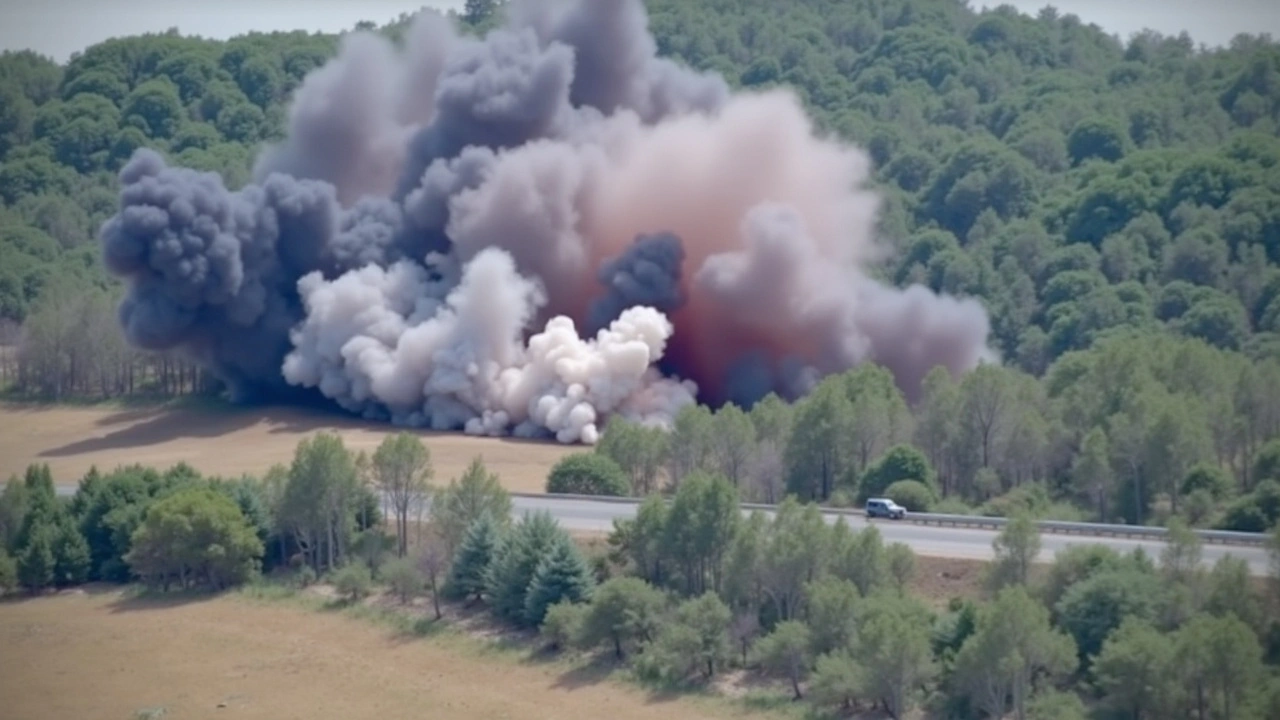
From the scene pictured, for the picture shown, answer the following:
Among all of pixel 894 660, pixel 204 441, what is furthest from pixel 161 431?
pixel 894 660

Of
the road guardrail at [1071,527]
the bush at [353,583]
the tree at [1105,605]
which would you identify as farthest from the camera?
the bush at [353,583]

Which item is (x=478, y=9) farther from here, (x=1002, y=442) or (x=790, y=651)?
(x=790, y=651)

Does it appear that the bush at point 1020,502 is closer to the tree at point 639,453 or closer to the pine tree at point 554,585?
the tree at point 639,453

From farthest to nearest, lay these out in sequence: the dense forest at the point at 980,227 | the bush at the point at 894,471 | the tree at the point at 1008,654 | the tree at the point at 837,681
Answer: the dense forest at the point at 980,227 → the bush at the point at 894,471 → the tree at the point at 837,681 → the tree at the point at 1008,654

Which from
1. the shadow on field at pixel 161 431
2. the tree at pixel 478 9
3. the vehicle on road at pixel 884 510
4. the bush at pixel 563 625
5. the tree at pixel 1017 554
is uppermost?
the tree at pixel 478 9

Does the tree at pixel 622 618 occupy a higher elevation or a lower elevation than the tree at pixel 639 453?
lower

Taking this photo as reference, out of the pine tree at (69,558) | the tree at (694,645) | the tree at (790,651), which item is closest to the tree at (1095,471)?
the tree at (790,651)

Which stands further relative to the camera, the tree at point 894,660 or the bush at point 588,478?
the bush at point 588,478
